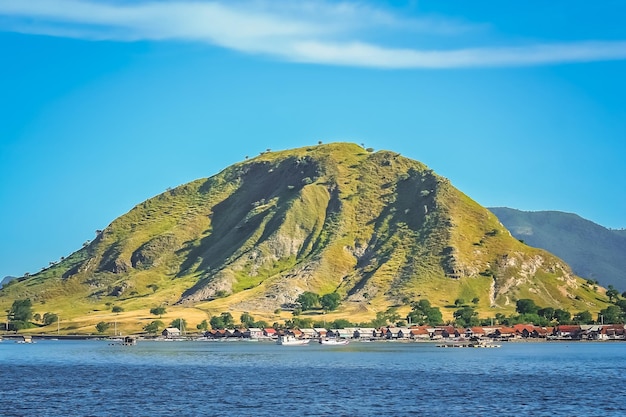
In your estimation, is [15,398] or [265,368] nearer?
[15,398]

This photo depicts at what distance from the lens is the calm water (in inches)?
3954

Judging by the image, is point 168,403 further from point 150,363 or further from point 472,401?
point 150,363

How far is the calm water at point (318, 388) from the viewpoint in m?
100

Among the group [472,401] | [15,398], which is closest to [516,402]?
[472,401]

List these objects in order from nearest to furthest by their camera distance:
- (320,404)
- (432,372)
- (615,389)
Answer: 1. (320,404)
2. (615,389)
3. (432,372)

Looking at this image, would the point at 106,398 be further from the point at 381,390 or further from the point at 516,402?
the point at 516,402

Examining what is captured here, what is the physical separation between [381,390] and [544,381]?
26.7 metres

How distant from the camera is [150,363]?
189 metres

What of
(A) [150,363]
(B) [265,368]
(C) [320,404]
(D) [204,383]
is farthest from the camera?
(A) [150,363]

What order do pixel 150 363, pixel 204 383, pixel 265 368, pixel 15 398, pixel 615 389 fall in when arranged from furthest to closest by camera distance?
pixel 150 363 < pixel 265 368 < pixel 204 383 < pixel 615 389 < pixel 15 398

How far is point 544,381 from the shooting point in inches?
5315

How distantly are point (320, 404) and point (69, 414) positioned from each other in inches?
1034

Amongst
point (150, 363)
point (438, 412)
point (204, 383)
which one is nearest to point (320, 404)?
point (438, 412)

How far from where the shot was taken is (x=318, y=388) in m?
125
